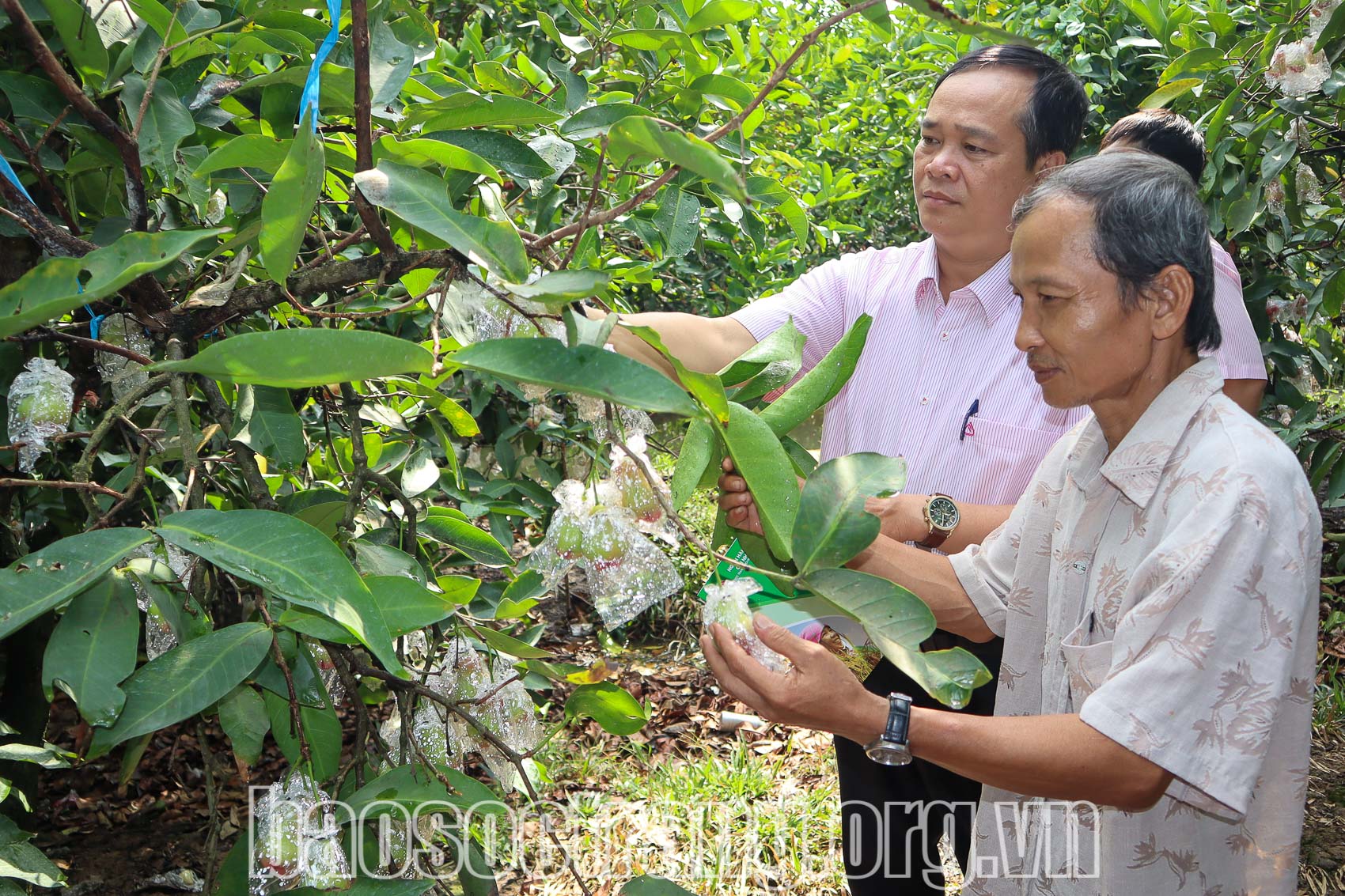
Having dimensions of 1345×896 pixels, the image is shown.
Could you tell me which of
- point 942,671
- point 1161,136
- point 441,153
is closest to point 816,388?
point 942,671

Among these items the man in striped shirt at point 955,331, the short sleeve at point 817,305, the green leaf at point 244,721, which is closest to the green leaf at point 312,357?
the green leaf at point 244,721

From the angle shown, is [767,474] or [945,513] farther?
[945,513]

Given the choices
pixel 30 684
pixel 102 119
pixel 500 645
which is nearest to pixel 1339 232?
pixel 500 645

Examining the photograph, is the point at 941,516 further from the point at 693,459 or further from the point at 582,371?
the point at 582,371

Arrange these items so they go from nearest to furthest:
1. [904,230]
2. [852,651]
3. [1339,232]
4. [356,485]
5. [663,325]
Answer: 1. [356,485]
2. [663,325]
3. [852,651]
4. [1339,232]
5. [904,230]

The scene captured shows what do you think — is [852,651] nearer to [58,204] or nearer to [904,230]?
[58,204]

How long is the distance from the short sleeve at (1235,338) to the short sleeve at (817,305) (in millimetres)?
580

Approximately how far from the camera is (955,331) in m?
1.81

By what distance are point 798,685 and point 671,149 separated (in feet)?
2.04

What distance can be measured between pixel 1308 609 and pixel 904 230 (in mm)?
3982

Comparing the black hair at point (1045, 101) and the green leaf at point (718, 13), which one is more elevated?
the black hair at point (1045, 101)

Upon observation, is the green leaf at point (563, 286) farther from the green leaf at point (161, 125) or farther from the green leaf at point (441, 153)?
the green leaf at point (161, 125)

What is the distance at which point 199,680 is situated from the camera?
0.80 metres

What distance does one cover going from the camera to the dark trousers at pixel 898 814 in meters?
1.89
